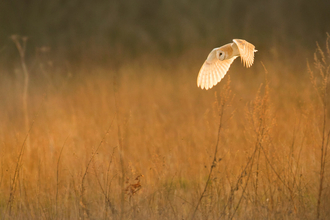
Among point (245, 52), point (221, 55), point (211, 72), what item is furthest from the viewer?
point (211, 72)

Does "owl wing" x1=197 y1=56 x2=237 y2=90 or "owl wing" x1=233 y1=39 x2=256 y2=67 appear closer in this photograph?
"owl wing" x1=233 y1=39 x2=256 y2=67

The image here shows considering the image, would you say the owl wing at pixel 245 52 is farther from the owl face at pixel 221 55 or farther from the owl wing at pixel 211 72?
the owl wing at pixel 211 72

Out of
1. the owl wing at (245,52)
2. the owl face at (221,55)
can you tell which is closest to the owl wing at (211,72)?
the owl face at (221,55)

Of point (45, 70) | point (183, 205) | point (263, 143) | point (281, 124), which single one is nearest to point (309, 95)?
point (281, 124)

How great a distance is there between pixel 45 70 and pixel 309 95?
3.77m

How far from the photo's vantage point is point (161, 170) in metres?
2.36

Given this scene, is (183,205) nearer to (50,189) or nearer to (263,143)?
(263,143)

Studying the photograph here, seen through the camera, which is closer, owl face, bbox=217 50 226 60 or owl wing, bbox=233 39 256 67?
owl wing, bbox=233 39 256 67

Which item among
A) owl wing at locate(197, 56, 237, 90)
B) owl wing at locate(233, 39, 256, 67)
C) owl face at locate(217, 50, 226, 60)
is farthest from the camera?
owl wing at locate(197, 56, 237, 90)

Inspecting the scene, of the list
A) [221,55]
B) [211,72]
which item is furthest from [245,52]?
[211,72]

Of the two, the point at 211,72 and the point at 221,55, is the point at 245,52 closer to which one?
the point at 221,55

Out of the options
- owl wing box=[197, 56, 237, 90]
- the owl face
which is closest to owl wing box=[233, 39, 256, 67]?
the owl face

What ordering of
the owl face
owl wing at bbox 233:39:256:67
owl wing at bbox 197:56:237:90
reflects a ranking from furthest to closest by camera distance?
owl wing at bbox 197:56:237:90
the owl face
owl wing at bbox 233:39:256:67

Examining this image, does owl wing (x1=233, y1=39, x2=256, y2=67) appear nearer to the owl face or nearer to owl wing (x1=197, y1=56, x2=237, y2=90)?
the owl face
